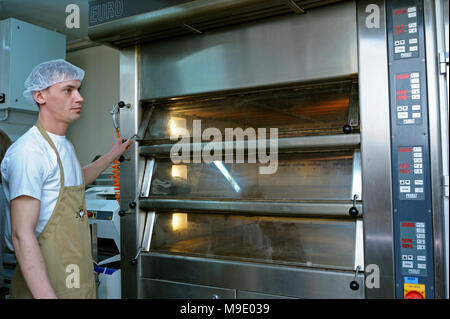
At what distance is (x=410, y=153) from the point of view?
154 centimetres

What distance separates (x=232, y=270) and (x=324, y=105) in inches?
35.5

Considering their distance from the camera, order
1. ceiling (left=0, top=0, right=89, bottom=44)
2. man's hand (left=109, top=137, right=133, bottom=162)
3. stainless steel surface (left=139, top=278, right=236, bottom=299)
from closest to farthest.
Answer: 1. stainless steel surface (left=139, top=278, right=236, bottom=299)
2. man's hand (left=109, top=137, right=133, bottom=162)
3. ceiling (left=0, top=0, right=89, bottom=44)

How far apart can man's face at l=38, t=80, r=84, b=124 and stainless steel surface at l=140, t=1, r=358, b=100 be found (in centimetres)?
60

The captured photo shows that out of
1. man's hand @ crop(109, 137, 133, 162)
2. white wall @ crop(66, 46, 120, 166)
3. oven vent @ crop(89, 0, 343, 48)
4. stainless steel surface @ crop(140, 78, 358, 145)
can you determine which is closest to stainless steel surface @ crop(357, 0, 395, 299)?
stainless steel surface @ crop(140, 78, 358, 145)

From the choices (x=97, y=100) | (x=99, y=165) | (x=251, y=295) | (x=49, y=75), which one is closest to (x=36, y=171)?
(x=49, y=75)

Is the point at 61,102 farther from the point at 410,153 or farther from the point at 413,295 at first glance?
the point at 413,295

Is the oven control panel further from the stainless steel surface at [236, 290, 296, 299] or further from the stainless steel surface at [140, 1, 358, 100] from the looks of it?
the stainless steel surface at [236, 290, 296, 299]

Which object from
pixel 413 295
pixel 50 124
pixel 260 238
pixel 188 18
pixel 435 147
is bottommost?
pixel 413 295

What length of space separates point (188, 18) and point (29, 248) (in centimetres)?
123

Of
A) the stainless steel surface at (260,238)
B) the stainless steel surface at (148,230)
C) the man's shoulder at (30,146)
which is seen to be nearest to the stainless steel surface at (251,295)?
the stainless steel surface at (260,238)

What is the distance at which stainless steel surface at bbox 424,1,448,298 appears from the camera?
147 cm

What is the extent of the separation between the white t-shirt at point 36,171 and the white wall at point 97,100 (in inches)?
97.1

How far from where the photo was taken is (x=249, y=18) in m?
1.87

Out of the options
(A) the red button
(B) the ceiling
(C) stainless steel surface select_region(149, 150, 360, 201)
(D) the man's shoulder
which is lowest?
(A) the red button
